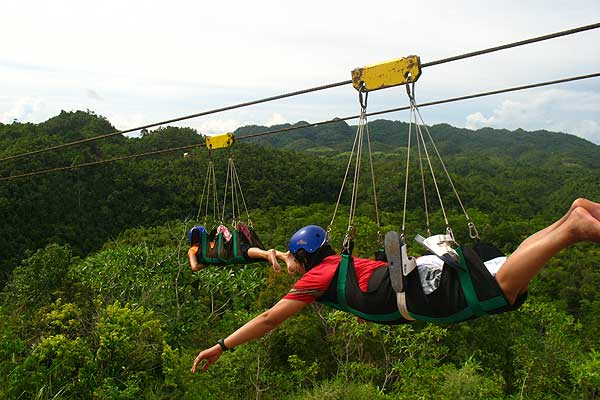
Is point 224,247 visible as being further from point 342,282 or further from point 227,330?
point 227,330

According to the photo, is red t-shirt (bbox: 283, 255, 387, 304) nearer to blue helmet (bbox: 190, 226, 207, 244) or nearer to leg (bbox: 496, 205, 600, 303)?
leg (bbox: 496, 205, 600, 303)

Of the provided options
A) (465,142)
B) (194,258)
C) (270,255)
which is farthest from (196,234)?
(465,142)

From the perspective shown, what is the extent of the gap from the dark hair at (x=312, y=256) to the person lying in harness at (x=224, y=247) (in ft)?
5.09

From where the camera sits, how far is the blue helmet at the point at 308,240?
235 centimetres

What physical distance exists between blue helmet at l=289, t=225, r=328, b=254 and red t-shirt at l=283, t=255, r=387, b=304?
0.48ft

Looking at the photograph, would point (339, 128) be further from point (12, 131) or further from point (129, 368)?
point (129, 368)

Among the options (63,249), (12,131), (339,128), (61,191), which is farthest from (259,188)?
(339,128)

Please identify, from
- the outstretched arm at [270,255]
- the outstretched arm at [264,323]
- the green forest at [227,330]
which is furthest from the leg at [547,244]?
the green forest at [227,330]

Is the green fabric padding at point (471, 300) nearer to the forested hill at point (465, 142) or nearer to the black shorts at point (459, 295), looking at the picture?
the black shorts at point (459, 295)

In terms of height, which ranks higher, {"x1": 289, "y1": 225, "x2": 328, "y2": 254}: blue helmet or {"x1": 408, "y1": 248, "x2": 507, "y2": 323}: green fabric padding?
{"x1": 289, "y1": 225, "x2": 328, "y2": 254}: blue helmet

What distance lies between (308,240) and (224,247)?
2004mm

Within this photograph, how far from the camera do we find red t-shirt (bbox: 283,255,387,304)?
6.86 feet

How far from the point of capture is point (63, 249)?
1231 centimetres

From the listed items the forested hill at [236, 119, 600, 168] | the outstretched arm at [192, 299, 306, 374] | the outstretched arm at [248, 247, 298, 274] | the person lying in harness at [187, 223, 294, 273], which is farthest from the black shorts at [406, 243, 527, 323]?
the forested hill at [236, 119, 600, 168]
